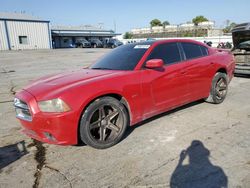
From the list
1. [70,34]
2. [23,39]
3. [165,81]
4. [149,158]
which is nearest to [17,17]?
[23,39]

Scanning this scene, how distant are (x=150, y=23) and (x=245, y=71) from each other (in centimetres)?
8550

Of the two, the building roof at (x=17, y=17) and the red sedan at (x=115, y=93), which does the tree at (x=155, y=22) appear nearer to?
the building roof at (x=17, y=17)

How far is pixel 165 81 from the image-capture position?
431 cm

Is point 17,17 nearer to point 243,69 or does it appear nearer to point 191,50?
point 243,69

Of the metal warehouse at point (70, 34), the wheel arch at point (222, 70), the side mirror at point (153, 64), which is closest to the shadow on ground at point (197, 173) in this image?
the side mirror at point (153, 64)

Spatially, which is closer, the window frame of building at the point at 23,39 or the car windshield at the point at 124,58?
the car windshield at the point at 124,58

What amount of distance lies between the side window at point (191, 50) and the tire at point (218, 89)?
2.42 feet

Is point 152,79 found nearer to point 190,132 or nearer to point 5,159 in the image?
point 190,132

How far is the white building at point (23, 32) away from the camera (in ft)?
132

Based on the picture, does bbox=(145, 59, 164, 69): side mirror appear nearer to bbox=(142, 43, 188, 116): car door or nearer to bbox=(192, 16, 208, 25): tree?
bbox=(142, 43, 188, 116): car door

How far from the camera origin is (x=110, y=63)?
459 cm

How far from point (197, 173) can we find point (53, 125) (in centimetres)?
194

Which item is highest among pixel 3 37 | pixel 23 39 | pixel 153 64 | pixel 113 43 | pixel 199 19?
pixel 199 19

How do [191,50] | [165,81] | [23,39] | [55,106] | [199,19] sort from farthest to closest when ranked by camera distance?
[199,19]
[23,39]
[191,50]
[165,81]
[55,106]
